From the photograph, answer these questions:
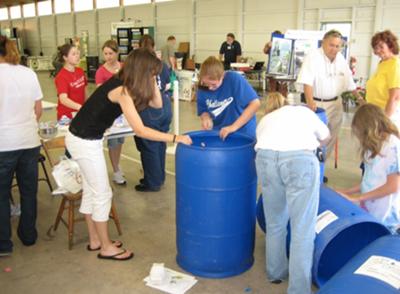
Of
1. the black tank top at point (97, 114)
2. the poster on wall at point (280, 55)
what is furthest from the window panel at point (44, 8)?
the black tank top at point (97, 114)

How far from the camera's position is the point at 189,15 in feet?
45.7

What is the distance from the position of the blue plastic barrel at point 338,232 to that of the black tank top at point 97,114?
1166 mm

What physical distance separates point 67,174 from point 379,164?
193cm

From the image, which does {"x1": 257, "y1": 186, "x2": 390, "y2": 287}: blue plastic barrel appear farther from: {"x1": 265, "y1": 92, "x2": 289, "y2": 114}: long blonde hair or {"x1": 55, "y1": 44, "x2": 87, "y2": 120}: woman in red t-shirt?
{"x1": 55, "y1": 44, "x2": 87, "y2": 120}: woman in red t-shirt

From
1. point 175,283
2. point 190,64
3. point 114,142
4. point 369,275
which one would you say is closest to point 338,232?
point 369,275

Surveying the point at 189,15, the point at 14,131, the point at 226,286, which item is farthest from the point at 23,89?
the point at 189,15

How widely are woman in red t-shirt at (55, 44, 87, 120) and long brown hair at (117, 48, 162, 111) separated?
55.7 inches

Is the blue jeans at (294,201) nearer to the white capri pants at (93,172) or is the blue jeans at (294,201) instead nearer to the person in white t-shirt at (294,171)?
the person in white t-shirt at (294,171)

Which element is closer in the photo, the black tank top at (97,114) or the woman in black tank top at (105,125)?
the woman in black tank top at (105,125)

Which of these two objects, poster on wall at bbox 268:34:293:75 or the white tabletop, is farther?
poster on wall at bbox 268:34:293:75

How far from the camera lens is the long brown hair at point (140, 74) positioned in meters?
2.20

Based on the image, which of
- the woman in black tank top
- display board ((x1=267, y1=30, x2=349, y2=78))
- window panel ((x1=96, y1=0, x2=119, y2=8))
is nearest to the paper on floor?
the woman in black tank top

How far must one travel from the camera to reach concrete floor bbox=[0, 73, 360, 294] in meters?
2.40

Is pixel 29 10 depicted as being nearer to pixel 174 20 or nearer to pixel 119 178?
pixel 174 20
